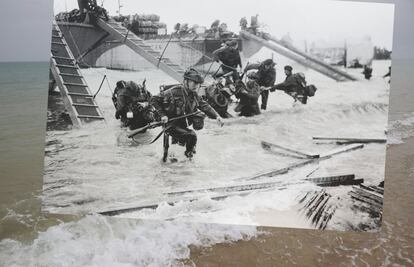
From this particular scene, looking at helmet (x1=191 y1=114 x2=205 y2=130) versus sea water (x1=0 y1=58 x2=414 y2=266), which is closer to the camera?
sea water (x1=0 y1=58 x2=414 y2=266)

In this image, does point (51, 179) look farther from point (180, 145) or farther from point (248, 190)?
point (248, 190)

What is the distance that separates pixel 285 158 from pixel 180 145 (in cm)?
83

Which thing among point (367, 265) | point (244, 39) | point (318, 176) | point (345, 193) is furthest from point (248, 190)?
point (244, 39)

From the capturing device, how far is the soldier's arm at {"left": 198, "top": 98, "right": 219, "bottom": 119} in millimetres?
2924

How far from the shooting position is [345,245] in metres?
2.72

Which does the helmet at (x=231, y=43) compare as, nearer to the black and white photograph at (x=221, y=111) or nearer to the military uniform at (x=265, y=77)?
the black and white photograph at (x=221, y=111)

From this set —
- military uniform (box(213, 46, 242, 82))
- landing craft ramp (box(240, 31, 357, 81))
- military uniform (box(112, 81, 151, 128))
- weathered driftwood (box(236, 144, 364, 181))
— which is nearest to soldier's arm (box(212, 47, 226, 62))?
military uniform (box(213, 46, 242, 82))

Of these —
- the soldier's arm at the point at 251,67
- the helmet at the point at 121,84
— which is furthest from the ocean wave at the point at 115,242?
the soldier's arm at the point at 251,67

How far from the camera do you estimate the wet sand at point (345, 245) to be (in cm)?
265

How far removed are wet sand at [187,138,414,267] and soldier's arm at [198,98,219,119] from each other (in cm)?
97

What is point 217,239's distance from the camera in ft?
8.91

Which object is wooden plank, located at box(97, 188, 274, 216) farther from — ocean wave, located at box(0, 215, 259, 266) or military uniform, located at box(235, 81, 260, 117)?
military uniform, located at box(235, 81, 260, 117)

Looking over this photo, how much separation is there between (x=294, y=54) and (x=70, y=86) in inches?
69.9

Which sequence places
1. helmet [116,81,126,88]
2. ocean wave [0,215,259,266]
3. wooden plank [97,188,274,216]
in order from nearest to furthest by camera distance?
ocean wave [0,215,259,266] → wooden plank [97,188,274,216] → helmet [116,81,126,88]
